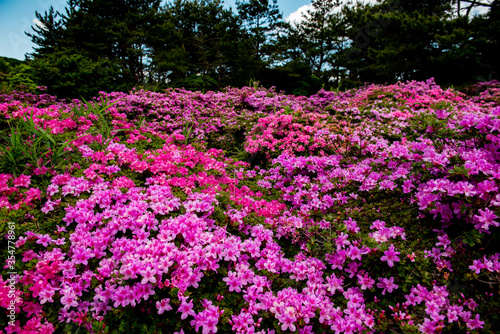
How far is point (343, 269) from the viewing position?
2201mm

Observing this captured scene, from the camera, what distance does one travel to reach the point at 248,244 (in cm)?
220

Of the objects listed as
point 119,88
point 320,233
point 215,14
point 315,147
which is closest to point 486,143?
point 320,233

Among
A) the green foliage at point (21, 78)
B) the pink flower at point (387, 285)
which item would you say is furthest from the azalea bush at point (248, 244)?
the green foliage at point (21, 78)

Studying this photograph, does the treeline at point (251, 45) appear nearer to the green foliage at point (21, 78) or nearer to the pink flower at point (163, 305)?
the green foliage at point (21, 78)

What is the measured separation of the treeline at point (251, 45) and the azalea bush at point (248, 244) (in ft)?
32.5

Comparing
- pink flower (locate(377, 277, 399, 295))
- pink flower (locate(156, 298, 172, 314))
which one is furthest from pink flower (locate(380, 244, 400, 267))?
pink flower (locate(156, 298, 172, 314))

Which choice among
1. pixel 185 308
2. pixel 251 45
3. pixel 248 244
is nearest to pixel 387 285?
pixel 248 244

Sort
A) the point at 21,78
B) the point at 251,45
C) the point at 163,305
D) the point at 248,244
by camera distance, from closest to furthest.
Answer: the point at 163,305, the point at 248,244, the point at 21,78, the point at 251,45

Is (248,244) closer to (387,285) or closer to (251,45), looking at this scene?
(387,285)

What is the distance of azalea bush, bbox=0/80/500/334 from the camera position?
5.50ft

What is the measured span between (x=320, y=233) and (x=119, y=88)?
17660 mm

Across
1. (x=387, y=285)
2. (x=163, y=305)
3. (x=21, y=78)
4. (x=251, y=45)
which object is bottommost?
(x=387, y=285)

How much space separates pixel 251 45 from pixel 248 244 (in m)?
23.9

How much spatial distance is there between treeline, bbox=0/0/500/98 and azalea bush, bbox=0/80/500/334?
9.91 metres
